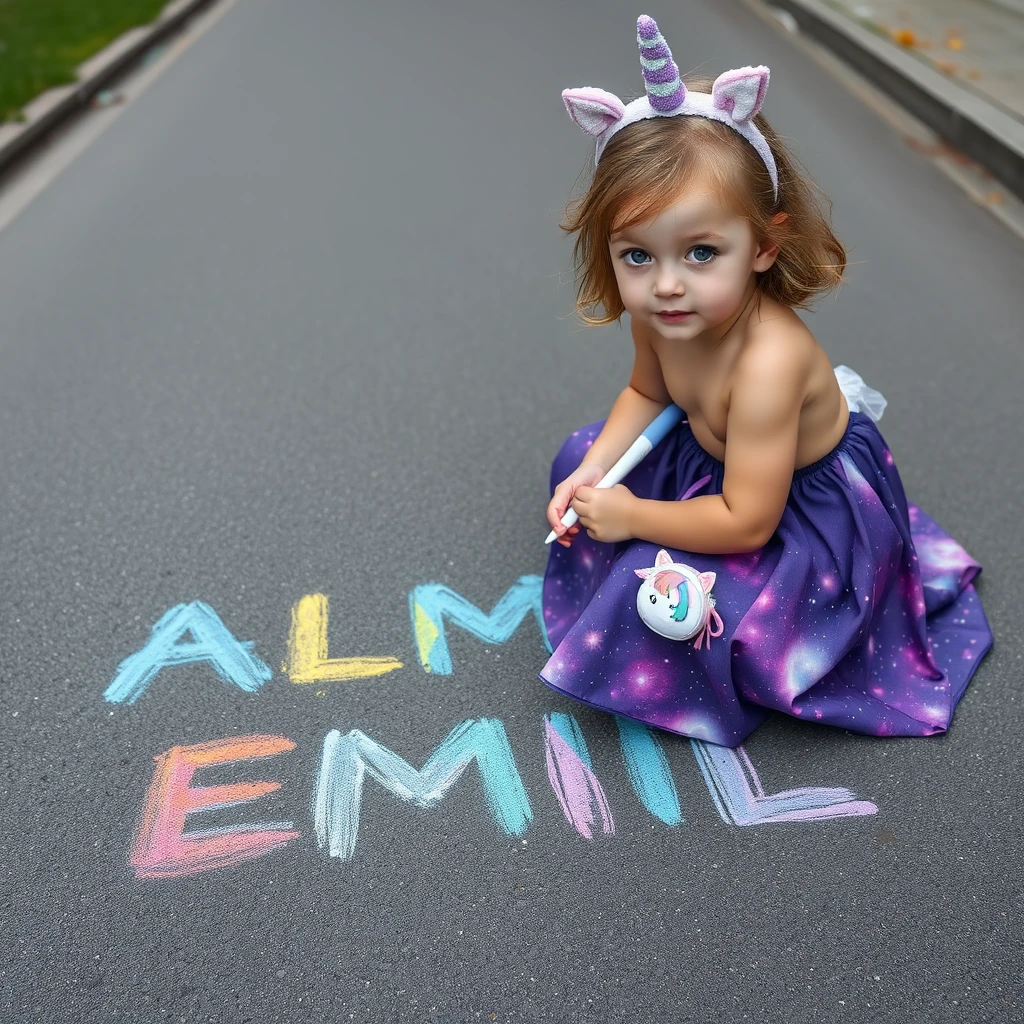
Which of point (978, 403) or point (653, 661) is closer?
point (653, 661)

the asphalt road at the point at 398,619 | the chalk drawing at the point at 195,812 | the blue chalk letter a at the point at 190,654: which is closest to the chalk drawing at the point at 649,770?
the asphalt road at the point at 398,619

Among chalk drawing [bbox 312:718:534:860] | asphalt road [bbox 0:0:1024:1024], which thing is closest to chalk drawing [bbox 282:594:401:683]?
asphalt road [bbox 0:0:1024:1024]

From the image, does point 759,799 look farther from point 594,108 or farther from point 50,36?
point 50,36

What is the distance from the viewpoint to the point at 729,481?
1.92 meters

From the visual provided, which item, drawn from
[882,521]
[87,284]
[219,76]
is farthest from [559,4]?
[882,521]

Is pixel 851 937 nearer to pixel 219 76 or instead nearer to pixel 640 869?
pixel 640 869

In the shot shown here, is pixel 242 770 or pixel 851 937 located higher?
pixel 242 770

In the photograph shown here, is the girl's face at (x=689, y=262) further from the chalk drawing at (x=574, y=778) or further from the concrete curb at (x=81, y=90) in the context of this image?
the concrete curb at (x=81, y=90)

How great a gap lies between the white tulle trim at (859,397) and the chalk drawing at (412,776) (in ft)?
3.24

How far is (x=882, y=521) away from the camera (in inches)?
82.6

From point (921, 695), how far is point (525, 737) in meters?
0.77

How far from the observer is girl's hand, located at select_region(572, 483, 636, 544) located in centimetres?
204

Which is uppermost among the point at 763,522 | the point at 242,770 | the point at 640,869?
the point at 763,522

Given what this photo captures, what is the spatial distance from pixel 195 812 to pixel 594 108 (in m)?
1.39
